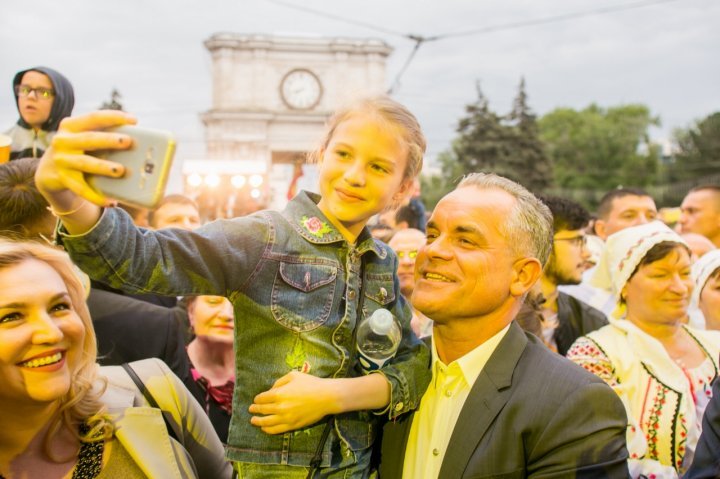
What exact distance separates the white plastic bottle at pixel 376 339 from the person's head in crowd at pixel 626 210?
4517mm

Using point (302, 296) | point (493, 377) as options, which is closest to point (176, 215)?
point (302, 296)

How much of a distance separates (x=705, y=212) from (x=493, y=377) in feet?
15.5

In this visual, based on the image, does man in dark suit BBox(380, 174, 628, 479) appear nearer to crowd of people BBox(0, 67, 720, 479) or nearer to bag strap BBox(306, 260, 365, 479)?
crowd of people BBox(0, 67, 720, 479)

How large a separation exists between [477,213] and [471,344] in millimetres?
511

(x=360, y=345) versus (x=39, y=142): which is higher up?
(x=39, y=142)

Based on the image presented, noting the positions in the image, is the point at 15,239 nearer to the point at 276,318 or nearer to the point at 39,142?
the point at 276,318

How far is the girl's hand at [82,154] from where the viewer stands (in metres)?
1.27

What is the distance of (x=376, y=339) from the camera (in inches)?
86.5

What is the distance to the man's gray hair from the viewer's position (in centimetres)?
241

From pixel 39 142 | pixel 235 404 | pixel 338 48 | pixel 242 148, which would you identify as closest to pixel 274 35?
pixel 338 48

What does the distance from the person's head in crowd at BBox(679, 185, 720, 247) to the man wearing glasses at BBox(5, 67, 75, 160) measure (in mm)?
5373

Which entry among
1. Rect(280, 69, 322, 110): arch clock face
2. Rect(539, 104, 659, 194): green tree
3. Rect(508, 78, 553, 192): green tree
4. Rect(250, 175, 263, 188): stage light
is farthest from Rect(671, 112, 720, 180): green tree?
Rect(250, 175, 263, 188): stage light

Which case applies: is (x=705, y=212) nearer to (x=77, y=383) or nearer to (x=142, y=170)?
(x=77, y=383)

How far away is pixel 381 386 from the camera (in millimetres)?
2150
